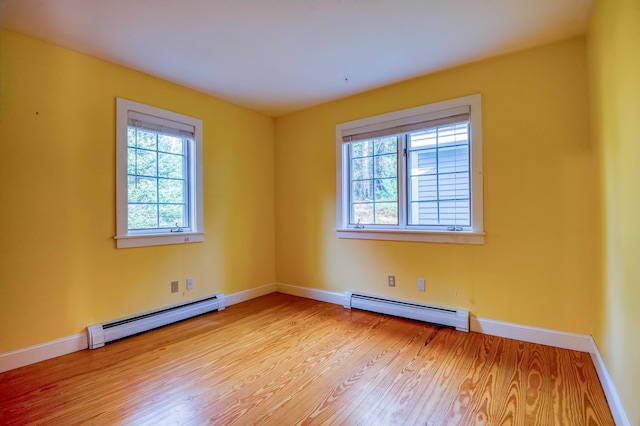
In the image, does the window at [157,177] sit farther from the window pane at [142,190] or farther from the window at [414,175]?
the window at [414,175]

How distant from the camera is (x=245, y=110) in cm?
403

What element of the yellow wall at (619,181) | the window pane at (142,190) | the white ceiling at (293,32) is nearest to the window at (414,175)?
the white ceiling at (293,32)

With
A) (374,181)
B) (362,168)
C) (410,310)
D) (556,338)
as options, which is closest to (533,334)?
(556,338)

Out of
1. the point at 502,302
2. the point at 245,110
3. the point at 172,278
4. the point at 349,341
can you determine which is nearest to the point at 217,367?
the point at 349,341

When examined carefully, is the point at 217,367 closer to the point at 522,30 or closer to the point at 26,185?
the point at 26,185

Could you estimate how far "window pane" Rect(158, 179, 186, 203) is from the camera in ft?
10.4

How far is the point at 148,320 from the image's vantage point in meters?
2.95

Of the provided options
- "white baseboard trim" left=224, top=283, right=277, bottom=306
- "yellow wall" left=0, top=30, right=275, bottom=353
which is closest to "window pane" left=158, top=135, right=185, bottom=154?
"yellow wall" left=0, top=30, right=275, bottom=353

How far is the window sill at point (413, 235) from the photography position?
2.88 metres

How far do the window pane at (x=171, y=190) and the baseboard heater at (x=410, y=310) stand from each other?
7.20 feet

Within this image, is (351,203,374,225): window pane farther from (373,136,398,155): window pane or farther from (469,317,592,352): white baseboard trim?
(469,317,592,352): white baseboard trim

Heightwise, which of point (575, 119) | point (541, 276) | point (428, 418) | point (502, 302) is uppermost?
point (575, 119)

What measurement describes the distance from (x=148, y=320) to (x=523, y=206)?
3582 millimetres

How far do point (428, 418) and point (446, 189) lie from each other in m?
2.04
